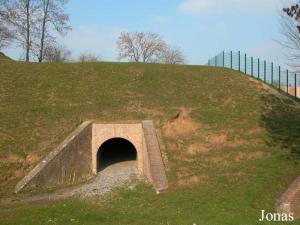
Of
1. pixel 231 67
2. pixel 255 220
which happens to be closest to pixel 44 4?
pixel 231 67

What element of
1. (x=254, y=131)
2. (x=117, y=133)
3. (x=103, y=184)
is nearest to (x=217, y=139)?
(x=254, y=131)

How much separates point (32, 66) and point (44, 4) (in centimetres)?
1818

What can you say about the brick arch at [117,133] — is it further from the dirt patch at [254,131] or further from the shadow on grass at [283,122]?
the shadow on grass at [283,122]

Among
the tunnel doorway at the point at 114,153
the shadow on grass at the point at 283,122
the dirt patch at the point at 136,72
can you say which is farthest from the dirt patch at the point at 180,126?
the dirt patch at the point at 136,72

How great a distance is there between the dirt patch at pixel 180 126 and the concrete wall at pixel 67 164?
3982 mm

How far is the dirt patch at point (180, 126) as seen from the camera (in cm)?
2152

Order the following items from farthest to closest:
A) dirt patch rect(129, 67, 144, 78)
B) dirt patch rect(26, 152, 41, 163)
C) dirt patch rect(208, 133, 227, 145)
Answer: dirt patch rect(129, 67, 144, 78) < dirt patch rect(208, 133, 227, 145) < dirt patch rect(26, 152, 41, 163)

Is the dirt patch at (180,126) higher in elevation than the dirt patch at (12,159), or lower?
higher

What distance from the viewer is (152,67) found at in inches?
1174

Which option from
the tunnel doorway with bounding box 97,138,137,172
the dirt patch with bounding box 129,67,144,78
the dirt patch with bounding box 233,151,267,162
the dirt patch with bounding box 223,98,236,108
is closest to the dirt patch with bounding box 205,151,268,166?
the dirt patch with bounding box 233,151,267,162

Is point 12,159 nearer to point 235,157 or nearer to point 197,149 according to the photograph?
point 197,149

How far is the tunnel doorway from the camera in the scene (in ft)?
75.1

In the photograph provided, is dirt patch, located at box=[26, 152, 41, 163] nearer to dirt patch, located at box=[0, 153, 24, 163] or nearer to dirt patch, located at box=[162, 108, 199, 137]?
dirt patch, located at box=[0, 153, 24, 163]

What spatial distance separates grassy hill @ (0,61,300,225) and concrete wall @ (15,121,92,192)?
0.80m
